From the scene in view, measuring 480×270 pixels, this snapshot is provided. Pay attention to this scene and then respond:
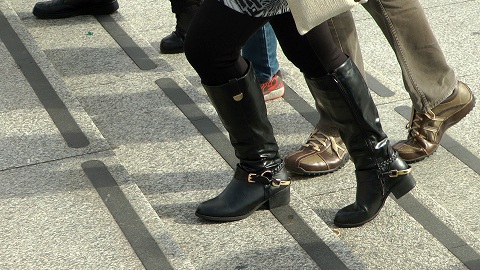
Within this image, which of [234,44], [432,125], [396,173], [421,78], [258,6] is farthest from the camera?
[432,125]

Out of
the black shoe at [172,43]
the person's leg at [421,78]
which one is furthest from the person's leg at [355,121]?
the black shoe at [172,43]

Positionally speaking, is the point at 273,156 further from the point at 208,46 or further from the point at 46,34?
the point at 46,34

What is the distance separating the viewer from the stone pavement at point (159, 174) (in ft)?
10.9

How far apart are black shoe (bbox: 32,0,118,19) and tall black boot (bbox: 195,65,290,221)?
2.41 meters

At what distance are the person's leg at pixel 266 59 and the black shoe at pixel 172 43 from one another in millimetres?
753

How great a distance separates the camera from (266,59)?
15.2ft

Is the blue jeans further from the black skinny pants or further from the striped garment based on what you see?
the striped garment

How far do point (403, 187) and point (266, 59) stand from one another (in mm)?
1302

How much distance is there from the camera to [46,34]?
17.9 feet

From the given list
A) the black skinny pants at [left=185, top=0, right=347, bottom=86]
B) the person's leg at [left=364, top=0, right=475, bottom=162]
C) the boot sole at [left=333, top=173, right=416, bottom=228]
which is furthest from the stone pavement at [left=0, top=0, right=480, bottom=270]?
the black skinny pants at [left=185, top=0, right=347, bottom=86]

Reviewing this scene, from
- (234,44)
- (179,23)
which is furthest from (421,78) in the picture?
(179,23)

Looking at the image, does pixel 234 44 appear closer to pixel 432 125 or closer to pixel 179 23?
pixel 432 125

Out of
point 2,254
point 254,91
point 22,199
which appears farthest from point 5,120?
point 254,91

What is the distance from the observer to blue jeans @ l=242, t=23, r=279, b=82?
4535 millimetres
